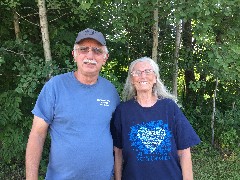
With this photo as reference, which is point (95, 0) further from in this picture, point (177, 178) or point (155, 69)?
point (177, 178)

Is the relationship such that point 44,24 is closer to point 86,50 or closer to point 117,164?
point 86,50

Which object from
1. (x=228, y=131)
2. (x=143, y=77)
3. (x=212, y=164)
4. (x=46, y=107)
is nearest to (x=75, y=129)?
(x=46, y=107)

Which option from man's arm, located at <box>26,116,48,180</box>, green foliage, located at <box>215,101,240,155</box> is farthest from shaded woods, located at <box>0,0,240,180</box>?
man's arm, located at <box>26,116,48,180</box>

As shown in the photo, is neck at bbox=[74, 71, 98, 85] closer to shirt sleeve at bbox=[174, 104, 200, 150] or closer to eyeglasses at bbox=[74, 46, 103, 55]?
eyeglasses at bbox=[74, 46, 103, 55]

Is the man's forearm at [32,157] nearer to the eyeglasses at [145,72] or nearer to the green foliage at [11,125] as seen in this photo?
the eyeglasses at [145,72]

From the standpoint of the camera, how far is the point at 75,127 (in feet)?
8.18

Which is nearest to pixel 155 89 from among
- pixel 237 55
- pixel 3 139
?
pixel 237 55

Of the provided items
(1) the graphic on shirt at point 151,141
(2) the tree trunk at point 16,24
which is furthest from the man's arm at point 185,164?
(2) the tree trunk at point 16,24

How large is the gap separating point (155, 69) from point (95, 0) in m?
2.27

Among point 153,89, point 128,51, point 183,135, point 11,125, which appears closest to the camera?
point 183,135

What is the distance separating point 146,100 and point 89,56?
23.5 inches

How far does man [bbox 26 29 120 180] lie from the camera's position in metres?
2.50

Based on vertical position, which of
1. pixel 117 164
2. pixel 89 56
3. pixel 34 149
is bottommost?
pixel 117 164

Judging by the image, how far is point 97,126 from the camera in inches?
100
